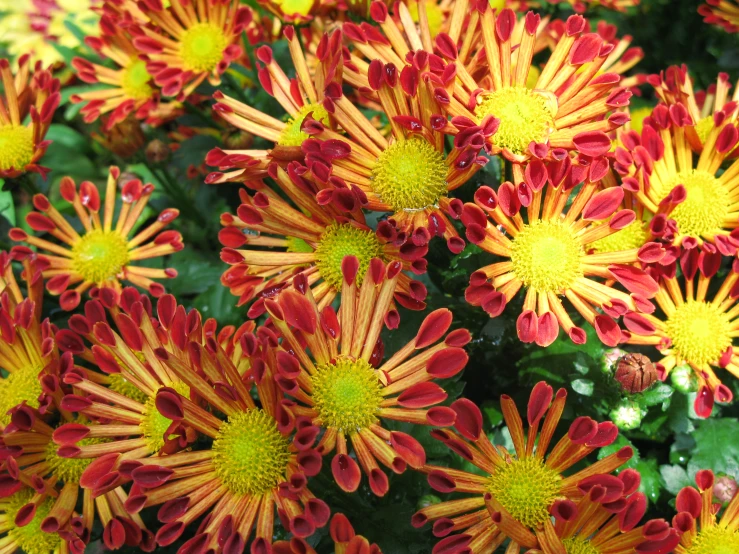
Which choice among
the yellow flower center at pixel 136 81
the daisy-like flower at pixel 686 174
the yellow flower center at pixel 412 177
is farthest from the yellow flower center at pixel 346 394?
the yellow flower center at pixel 136 81

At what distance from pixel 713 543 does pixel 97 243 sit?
168 cm

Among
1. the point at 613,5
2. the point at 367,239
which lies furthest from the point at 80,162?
the point at 613,5

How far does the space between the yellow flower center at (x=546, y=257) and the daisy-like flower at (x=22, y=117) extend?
4.20ft

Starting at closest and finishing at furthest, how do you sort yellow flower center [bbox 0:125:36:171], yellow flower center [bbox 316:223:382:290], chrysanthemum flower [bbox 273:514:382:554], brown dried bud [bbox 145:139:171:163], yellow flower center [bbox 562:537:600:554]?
chrysanthemum flower [bbox 273:514:382:554]
yellow flower center [bbox 562:537:600:554]
yellow flower center [bbox 316:223:382:290]
yellow flower center [bbox 0:125:36:171]
brown dried bud [bbox 145:139:171:163]

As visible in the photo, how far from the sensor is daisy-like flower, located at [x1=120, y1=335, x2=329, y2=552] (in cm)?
105

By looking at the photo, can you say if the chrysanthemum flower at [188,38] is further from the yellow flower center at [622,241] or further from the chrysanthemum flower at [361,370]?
the yellow flower center at [622,241]

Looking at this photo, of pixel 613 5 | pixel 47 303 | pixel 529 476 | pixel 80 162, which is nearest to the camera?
pixel 529 476

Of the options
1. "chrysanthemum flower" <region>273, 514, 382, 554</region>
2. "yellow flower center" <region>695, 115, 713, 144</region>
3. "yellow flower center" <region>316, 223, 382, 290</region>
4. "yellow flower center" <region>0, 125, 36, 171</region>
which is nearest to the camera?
"chrysanthemum flower" <region>273, 514, 382, 554</region>

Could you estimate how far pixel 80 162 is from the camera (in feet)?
8.86

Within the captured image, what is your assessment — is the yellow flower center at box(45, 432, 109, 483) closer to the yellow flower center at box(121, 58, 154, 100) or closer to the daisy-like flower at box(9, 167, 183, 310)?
the daisy-like flower at box(9, 167, 183, 310)

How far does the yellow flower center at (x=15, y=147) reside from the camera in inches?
70.6

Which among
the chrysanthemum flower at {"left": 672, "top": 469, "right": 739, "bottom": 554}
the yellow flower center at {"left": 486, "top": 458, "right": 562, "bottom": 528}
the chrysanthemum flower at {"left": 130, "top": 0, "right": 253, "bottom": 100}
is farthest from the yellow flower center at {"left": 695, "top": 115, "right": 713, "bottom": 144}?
the chrysanthemum flower at {"left": 130, "top": 0, "right": 253, "bottom": 100}

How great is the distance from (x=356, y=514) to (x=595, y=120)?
3.18 feet

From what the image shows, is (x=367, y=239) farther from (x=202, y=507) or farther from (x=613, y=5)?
(x=613, y=5)
